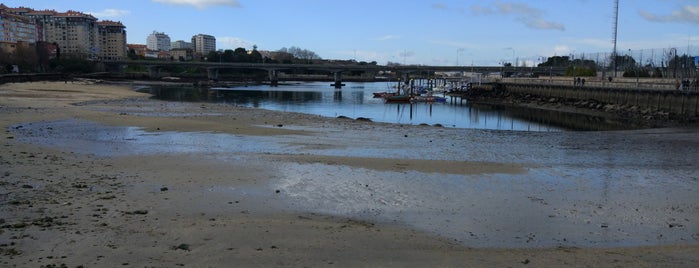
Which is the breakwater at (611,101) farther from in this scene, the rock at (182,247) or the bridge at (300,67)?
the bridge at (300,67)

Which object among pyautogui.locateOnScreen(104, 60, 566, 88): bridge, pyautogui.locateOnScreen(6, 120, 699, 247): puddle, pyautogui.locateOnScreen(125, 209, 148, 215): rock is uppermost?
pyautogui.locateOnScreen(104, 60, 566, 88): bridge

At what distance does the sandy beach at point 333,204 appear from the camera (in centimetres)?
700

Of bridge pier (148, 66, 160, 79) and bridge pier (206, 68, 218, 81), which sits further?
bridge pier (206, 68, 218, 81)

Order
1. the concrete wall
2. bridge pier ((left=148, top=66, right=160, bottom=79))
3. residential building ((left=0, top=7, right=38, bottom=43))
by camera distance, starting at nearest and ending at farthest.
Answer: the concrete wall, bridge pier ((left=148, top=66, right=160, bottom=79)), residential building ((left=0, top=7, right=38, bottom=43))

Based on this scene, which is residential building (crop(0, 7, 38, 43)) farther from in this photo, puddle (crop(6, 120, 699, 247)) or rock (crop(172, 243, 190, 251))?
rock (crop(172, 243, 190, 251))

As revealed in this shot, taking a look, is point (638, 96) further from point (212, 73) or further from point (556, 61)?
point (556, 61)

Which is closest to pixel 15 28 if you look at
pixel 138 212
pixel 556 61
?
pixel 556 61

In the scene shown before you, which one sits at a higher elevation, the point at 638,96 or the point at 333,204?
the point at 638,96

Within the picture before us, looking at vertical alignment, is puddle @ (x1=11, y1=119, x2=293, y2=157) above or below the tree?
below

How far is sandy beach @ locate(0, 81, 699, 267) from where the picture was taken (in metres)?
7.00

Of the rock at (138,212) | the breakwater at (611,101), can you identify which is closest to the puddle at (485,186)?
the rock at (138,212)

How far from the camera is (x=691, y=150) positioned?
21203mm

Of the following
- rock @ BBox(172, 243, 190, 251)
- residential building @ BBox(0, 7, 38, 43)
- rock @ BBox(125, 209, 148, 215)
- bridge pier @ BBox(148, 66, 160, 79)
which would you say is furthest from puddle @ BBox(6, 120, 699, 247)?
residential building @ BBox(0, 7, 38, 43)

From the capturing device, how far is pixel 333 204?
1034cm
